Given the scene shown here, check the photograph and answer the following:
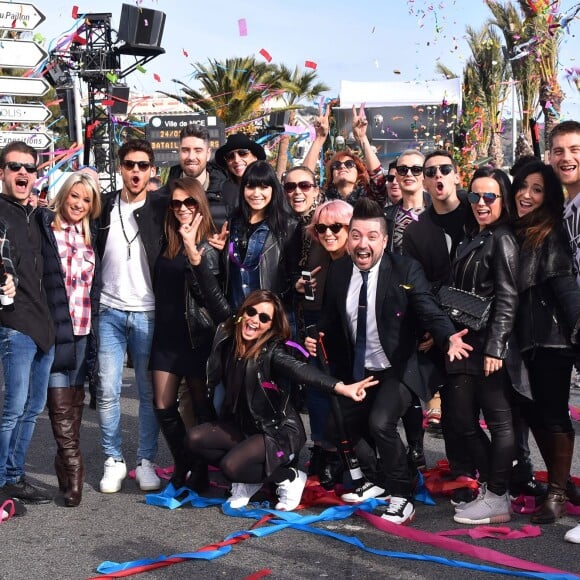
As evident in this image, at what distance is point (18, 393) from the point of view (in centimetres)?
490

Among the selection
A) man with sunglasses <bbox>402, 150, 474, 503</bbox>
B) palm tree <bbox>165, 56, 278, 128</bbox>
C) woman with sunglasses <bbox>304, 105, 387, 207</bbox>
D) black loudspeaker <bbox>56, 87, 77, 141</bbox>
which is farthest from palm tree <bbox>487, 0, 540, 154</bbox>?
man with sunglasses <bbox>402, 150, 474, 503</bbox>

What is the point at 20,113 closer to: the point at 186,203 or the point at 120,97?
the point at 186,203

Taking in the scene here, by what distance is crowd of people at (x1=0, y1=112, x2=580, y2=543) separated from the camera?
4.72 meters

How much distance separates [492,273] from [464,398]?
27.3 inches

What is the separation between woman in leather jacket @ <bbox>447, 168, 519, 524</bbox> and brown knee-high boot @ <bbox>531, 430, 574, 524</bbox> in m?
0.19

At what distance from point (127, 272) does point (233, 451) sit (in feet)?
4.21

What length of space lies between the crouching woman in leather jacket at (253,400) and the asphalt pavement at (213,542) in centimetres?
26

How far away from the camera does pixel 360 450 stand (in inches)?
206

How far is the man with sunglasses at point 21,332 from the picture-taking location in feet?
16.0

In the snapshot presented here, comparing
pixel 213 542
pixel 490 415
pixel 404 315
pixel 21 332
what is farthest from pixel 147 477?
pixel 490 415

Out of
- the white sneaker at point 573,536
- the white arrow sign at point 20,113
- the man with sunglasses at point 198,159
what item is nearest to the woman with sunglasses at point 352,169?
the man with sunglasses at point 198,159

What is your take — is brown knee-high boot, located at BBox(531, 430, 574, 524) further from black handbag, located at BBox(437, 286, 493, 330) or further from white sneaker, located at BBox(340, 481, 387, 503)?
white sneaker, located at BBox(340, 481, 387, 503)

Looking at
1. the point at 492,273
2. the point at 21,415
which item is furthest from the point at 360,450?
the point at 21,415

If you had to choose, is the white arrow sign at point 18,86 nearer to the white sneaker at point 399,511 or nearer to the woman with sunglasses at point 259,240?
the woman with sunglasses at point 259,240
